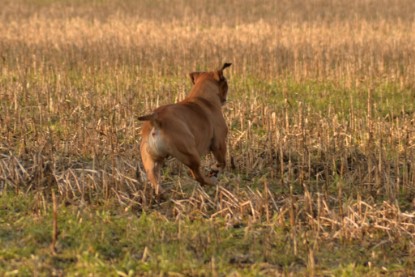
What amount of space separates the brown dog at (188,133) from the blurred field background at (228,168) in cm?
30

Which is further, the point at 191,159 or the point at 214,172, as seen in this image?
the point at 214,172

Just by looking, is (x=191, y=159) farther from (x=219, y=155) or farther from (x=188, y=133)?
(x=219, y=155)

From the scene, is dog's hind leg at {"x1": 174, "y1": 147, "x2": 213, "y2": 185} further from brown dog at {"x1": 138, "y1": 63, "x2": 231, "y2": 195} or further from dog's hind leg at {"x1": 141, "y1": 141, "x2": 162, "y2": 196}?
dog's hind leg at {"x1": 141, "y1": 141, "x2": 162, "y2": 196}

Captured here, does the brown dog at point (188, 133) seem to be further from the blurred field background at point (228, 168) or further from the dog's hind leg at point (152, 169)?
the blurred field background at point (228, 168)

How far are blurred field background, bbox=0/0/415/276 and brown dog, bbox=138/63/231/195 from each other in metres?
0.30

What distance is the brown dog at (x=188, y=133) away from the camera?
23.4ft

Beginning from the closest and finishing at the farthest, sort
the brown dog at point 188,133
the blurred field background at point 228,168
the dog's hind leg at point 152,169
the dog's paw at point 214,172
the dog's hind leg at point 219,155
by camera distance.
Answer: the blurred field background at point 228,168 → the brown dog at point 188,133 → the dog's hind leg at point 152,169 → the dog's hind leg at point 219,155 → the dog's paw at point 214,172

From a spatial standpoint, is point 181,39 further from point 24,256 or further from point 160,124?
point 24,256

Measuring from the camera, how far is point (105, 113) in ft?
34.9

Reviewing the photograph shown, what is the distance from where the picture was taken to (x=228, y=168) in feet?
28.1

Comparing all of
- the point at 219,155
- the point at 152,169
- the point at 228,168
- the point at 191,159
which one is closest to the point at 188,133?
the point at 191,159

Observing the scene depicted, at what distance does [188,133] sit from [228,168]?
4.62 feet

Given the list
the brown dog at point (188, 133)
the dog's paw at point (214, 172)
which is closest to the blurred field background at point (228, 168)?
the dog's paw at point (214, 172)

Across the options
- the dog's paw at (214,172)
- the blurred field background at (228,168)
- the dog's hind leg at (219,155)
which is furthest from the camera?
the dog's paw at (214,172)
